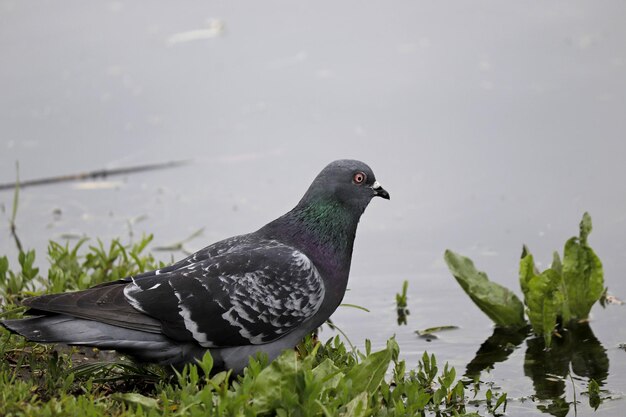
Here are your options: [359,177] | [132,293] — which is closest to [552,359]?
[359,177]

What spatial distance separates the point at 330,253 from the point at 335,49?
179 inches

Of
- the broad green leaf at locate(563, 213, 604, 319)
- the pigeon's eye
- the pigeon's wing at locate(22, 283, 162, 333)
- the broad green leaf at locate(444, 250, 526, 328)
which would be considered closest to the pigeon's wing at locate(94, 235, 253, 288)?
the pigeon's wing at locate(22, 283, 162, 333)

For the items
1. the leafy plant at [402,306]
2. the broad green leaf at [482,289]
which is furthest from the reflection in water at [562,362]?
the leafy plant at [402,306]

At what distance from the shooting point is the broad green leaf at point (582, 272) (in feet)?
18.9

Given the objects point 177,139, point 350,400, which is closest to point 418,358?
point 350,400

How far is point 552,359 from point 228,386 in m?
1.79

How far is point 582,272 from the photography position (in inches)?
230

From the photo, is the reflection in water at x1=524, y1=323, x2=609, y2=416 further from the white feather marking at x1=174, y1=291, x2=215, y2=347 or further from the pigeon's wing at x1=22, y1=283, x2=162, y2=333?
the pigeon's wing at x1=22, y1=283, x2=162, y2=333

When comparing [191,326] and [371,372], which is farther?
[191,326]

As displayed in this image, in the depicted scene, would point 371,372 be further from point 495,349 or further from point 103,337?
point 495,349

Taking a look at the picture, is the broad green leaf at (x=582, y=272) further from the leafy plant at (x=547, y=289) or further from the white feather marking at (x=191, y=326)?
the white feather marking at (x=191, y=326)

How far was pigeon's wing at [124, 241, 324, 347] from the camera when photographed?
4801 millimetres

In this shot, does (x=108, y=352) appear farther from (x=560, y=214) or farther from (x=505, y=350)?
(x=560, y=214)

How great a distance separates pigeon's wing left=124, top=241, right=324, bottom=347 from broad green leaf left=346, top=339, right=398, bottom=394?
57cm
